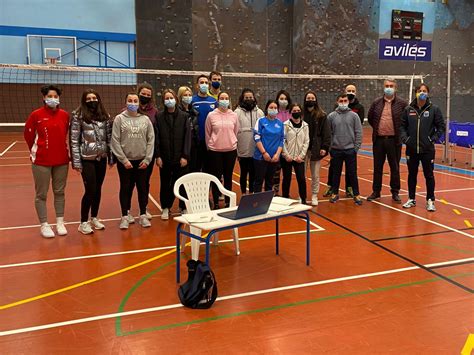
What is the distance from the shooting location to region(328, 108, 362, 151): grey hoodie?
7.05 m

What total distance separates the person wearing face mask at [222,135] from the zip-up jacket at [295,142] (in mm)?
769

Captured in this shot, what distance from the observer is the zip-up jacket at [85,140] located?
5391 millimetres

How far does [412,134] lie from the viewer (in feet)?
22.1

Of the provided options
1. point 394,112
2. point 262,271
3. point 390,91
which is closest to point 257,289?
point 262,271

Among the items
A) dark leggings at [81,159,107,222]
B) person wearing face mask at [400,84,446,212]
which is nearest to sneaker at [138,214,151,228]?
dark leggings at [81,159,107,222]

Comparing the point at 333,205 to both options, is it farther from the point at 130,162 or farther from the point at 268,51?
the point at 268,51

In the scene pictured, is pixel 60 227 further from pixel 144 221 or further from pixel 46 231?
pixel 144 221

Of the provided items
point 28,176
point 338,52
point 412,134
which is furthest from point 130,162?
point 338,52

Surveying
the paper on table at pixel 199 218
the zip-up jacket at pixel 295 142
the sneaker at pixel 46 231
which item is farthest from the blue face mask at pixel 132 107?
the zip-up jacket at pixel 295 142

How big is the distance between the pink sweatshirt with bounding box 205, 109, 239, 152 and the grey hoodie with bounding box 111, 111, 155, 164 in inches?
36.5

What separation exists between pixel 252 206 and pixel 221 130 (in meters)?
2.53

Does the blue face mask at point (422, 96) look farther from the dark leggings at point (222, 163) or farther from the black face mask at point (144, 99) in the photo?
the black face mask at point (144, 99)

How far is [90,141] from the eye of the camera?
5.45m

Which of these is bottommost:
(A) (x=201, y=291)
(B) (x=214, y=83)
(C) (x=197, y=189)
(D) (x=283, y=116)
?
(A) (x=201, y=291)
